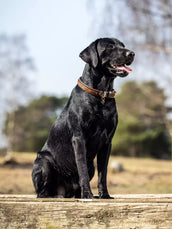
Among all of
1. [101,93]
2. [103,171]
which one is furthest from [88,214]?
[101,93]

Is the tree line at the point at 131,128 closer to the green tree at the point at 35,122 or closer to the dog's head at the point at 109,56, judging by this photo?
the green tree at the point at 35,122

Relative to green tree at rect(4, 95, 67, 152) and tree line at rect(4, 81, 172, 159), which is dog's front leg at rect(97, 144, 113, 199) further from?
green tree at rect(4, 95, 67, 152)

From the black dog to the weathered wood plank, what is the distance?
513 millimetres

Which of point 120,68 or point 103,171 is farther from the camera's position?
point 103,171

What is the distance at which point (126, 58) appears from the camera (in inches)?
130

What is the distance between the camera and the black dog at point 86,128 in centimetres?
334

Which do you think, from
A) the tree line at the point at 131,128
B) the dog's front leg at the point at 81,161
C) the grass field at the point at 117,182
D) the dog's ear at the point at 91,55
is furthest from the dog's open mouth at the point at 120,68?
the tree line at the point at 131,128

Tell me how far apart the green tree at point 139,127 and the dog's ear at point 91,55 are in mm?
21454

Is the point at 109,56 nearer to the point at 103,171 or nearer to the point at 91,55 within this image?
the point at 91,55

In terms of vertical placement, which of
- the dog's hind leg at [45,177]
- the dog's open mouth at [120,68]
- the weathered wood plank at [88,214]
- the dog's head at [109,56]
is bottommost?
the weathered wood plank at [88,214]

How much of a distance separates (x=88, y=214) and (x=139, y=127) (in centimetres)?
2803

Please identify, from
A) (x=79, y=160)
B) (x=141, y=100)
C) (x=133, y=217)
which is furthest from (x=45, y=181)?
(x=141, y=100)

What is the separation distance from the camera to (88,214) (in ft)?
8.91

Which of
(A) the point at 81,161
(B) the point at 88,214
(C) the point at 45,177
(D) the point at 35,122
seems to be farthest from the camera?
(D) the point at 35,122
